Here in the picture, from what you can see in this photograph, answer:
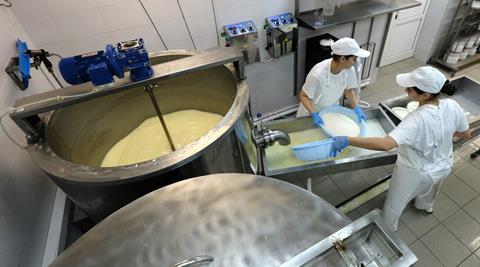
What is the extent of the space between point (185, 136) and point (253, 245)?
128 cm

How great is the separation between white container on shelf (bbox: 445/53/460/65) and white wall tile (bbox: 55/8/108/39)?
15.4 ft

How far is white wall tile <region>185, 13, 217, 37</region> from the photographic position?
228 cm

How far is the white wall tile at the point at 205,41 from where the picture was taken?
7.90 ft

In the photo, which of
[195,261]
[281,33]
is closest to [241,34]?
[281,33]

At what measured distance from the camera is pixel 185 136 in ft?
6.11

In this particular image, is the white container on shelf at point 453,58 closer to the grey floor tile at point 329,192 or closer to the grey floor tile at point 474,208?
the grey floor tile at point 474,208

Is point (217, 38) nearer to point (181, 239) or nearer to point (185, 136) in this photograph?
point (185, 136)

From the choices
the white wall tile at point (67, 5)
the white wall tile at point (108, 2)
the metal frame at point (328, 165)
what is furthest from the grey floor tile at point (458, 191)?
the white wall tile at point (67, 5)

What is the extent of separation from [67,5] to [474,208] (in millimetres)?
3751

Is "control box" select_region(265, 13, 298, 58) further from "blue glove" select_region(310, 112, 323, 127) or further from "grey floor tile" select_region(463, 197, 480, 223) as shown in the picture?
"grey floor tile" select_region(463, 197, 480, 223)

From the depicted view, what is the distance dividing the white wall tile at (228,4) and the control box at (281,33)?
314 millimetres

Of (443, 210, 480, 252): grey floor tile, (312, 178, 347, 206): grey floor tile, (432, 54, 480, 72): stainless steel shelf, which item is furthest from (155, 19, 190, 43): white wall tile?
(432, 54, 480, 72): stainless steel shelf

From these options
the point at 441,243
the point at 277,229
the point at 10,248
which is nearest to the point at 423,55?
the point at 441,243

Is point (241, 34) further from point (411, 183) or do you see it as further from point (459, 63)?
point (459, 63)
